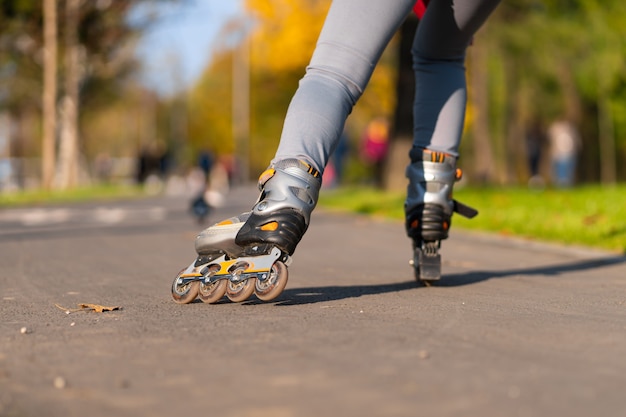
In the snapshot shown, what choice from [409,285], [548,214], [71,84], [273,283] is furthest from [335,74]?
[71,84]

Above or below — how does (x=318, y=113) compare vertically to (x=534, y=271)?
above

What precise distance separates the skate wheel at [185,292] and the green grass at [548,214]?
4.62 meters

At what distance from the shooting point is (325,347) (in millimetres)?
3262

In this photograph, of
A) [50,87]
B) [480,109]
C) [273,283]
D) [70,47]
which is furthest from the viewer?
[480,109]

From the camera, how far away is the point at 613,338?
136 inches

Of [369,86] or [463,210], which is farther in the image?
[369,86]

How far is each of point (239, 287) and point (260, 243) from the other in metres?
0.18

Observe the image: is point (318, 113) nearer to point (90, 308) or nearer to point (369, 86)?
point (90, 308)

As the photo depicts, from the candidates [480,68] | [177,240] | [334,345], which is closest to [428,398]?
[334,345]

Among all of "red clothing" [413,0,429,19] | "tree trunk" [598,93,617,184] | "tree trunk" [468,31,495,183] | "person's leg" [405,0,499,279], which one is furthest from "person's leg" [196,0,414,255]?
"tree trunk" [598,93,617,184]

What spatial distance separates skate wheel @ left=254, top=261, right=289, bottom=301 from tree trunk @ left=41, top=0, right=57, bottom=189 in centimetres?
3016

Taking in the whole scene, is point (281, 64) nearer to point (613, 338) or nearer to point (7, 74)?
point (7, 74)

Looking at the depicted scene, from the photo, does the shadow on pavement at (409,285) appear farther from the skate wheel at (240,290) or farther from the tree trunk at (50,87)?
the tree trunk at (50,87)

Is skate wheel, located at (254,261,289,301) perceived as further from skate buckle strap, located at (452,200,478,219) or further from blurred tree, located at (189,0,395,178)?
blurred tree, located at (189,0,395,178)
